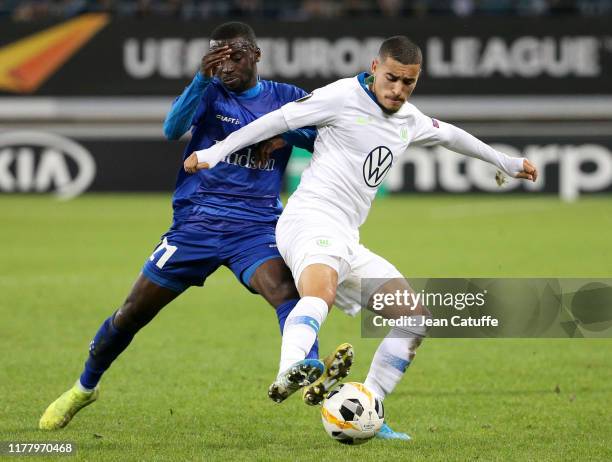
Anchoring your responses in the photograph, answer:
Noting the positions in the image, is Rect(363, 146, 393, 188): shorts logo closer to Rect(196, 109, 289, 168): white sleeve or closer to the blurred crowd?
Rect(196, 109, 289, 168): white sleeve

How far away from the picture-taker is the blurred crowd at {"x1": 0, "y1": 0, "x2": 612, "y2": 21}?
22.4 metres

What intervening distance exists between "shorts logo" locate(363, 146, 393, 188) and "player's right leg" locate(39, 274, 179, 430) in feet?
4.21

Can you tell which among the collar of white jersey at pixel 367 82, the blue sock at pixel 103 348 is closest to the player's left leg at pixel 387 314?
the collar of white jersey at pixel 367 82

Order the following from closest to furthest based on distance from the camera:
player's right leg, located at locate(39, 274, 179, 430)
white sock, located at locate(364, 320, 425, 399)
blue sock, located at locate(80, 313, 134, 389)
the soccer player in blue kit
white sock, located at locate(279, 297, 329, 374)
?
white sock, located at locate(279, 297, 329, 374), white sock, located at locate(364, 320, 425, 399), the soccer player in blue kit, player's right leg, located at locate(39, 274, 179, 430), blue sock, located at locate(80, 313, 134, 389)

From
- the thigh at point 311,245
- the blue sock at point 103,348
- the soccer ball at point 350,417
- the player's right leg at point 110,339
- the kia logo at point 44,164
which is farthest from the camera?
the kia logo at point 44,164

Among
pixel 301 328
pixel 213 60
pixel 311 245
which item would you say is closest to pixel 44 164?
pixel 213 60

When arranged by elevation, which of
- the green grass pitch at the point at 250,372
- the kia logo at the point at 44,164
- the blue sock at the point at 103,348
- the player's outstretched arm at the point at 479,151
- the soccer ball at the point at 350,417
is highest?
the player's outstretched arm at the point at 479,151

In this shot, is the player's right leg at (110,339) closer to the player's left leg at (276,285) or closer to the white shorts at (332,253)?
the player's left leg at (276,285)

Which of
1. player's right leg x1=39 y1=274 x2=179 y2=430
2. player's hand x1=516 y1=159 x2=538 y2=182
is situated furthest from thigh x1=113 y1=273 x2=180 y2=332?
player's hand x1=516 y1=159 x2=538 y2=182

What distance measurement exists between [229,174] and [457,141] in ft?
4.29

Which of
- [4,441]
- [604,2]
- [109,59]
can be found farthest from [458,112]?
[4,441]

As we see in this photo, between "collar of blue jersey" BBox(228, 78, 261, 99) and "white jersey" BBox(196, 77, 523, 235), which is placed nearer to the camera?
"white jersey" BBox(196, 77, 523, 235)

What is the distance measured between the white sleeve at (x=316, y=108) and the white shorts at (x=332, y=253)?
50 centimetres

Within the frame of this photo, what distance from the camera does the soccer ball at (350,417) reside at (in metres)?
5.46
